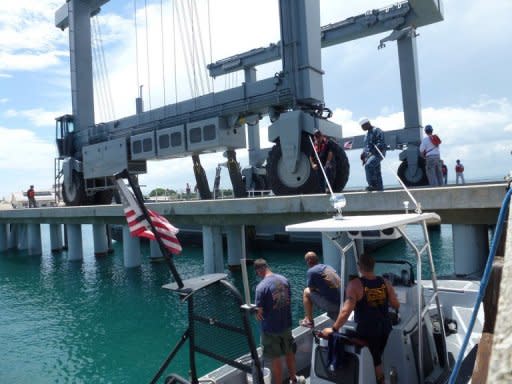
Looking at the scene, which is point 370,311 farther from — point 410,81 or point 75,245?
point 75,245

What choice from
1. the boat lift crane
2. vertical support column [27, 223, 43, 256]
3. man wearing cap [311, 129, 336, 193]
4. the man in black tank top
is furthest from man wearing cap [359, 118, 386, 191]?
vertical support column [27, 223, 43, 256]

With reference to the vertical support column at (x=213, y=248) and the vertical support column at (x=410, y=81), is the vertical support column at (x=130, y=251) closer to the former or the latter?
the vertical support column at (x=213, y=248)

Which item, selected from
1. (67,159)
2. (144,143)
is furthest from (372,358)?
(67,159)

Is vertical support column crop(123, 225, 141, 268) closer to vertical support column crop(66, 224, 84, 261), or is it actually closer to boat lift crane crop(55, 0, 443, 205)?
boat lift crane crop(55, 0, 443, 205)

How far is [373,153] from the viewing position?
8844 mm

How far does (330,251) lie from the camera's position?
11664mm

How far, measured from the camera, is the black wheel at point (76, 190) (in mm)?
23531

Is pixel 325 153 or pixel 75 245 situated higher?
pixel 325 153

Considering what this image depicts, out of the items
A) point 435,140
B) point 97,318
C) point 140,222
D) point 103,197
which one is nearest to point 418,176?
point 435,140

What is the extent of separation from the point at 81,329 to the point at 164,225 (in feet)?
28.2

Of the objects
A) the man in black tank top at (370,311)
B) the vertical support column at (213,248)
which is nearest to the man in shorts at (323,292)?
the man in black tank top at (370,311)

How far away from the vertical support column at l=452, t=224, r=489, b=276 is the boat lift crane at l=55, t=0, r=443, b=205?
12.8 feet

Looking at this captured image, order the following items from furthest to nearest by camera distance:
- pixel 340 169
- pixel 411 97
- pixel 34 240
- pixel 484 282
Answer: pixel 34 240
pixel 411 97
pixel 340 169
pixel 484 282

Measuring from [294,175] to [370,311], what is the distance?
933 centimetres
